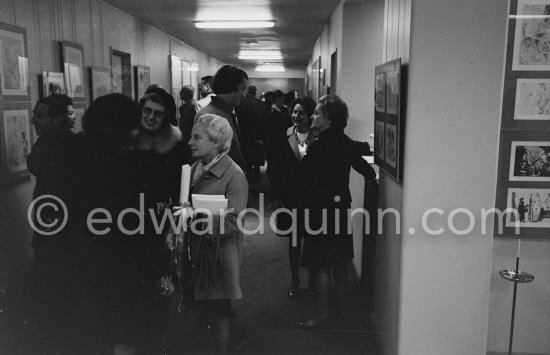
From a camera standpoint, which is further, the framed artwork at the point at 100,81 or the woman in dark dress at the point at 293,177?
the framed artwork at the point at 100,81

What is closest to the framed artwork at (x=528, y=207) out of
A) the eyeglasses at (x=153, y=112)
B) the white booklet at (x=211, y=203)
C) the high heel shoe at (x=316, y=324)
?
the high heel shoe at (x=316, y=324)

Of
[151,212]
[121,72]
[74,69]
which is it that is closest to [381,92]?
[151,212]

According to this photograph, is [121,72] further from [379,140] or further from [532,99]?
[532,99]

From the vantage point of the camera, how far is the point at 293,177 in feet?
11.5

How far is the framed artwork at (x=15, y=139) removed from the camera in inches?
126

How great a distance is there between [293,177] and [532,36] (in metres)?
1.73

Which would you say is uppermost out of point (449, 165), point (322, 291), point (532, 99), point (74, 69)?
point (74, 69)

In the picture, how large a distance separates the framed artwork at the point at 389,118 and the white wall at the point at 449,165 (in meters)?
0.09

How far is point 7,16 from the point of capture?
3373 millimetres

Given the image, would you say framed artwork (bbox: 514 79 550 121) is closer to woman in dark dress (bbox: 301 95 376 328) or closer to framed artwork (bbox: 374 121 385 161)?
framed artwork (bbox: 374 121 385 161)

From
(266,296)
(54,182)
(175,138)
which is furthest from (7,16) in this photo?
(266,296)

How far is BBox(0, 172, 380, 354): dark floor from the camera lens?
3226 mm

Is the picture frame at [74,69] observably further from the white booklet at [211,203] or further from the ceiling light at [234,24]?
the ceiling light at [234,24]

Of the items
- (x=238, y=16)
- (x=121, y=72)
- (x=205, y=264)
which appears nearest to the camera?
(x=205, y=264)
